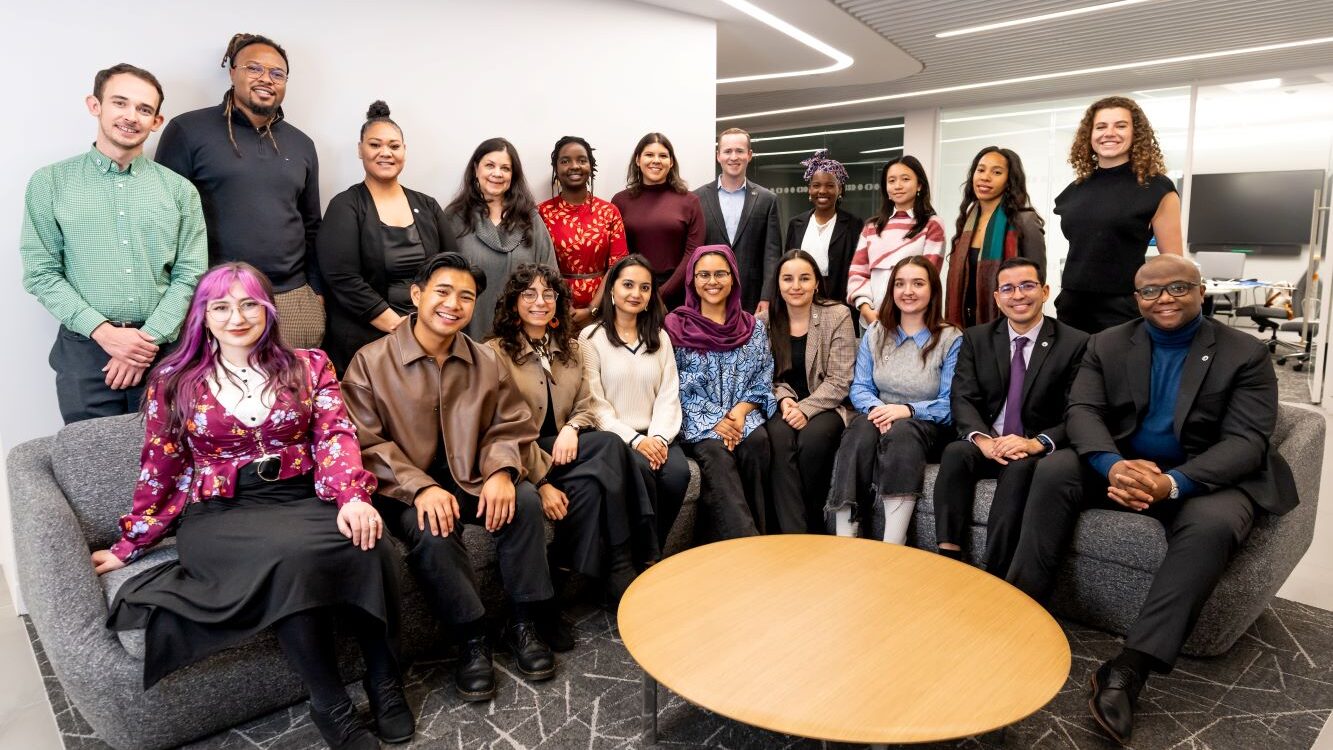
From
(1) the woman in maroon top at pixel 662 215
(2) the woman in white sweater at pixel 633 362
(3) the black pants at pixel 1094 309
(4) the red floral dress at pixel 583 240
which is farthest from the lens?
(1) the woman in maroon top at pixel 662 215

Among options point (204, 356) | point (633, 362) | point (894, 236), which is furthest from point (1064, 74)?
point (204, 356)

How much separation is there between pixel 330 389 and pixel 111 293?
2.93ft

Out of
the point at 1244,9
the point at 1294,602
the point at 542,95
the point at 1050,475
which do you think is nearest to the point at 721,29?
the point at 542,95

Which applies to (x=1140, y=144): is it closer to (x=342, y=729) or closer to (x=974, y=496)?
(x=974, y=496)

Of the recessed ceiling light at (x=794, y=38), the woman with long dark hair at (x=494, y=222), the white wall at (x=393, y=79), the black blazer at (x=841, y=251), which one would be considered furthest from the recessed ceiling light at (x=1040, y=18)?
the woman with long dark hair at (x=494, y=222)

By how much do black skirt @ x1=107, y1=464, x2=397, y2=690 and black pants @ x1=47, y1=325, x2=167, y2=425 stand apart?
737mm

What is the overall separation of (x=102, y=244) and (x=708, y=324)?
7.25ft

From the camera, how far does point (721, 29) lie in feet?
17.4

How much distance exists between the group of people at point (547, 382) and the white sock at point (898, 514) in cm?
1

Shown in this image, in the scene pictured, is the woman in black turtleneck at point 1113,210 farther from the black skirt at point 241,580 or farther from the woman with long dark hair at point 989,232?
the black skirt at point 241,580

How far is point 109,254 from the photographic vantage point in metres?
2.62

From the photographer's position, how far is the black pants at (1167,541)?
7.36 feet

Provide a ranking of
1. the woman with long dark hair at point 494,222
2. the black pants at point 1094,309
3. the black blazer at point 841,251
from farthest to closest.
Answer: the black blazer at point 841,251 < the woman with long dark hair at point 494,222 < the black pants at point 1094,309

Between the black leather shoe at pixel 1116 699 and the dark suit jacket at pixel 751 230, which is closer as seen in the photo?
the black leather shoe at pixel 1116 699
